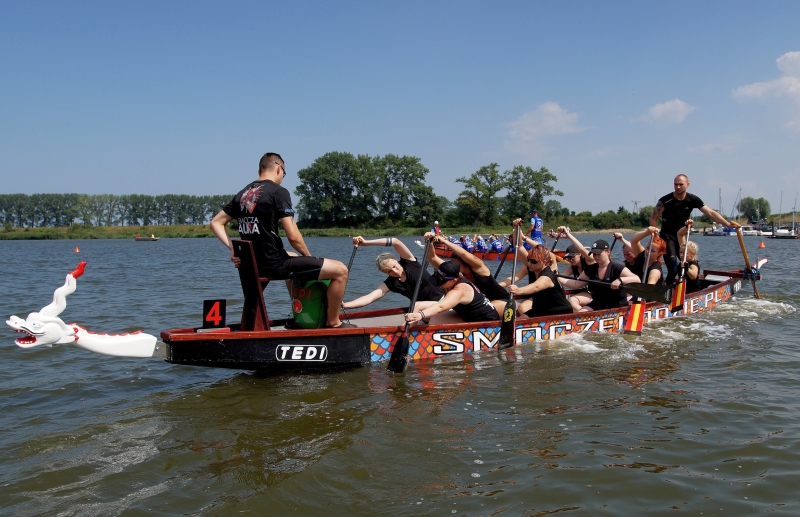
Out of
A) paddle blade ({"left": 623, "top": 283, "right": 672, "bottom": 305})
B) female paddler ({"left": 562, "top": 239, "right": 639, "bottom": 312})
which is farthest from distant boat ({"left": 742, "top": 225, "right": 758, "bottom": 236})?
female paddler ({"left": 562, "top": 239, "right": 639, "bottom": 312})

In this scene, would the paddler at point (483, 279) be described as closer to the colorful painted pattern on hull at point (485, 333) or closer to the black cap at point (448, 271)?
the colorful painted pattern on hull at point (485, 333)

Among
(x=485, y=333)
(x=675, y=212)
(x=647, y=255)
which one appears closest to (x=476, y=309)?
(x=485, y=333)

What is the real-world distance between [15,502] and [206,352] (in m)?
2.09

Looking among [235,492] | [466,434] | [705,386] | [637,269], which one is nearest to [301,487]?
[235,492]

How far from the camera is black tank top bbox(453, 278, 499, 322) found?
7.61 metres

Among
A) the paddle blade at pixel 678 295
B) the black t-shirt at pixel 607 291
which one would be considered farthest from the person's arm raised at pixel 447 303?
the paddle blade at pixel 678 295

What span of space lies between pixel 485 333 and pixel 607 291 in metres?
2.86

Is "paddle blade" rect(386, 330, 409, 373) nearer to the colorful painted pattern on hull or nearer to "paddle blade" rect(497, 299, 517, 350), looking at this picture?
the colorful painted pattern on hull

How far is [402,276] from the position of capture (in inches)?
312

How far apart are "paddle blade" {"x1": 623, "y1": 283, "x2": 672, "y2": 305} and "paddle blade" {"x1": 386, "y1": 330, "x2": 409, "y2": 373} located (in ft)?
15.6

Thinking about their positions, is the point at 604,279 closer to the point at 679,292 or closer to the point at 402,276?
the point at 679,292

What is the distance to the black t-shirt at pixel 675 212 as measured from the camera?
36.1 feet

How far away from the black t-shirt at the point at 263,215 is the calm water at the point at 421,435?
1.50 meters

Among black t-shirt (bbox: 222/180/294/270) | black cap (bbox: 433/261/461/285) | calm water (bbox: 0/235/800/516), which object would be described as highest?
black t-shirt (bbox: 222/180/294/270)
